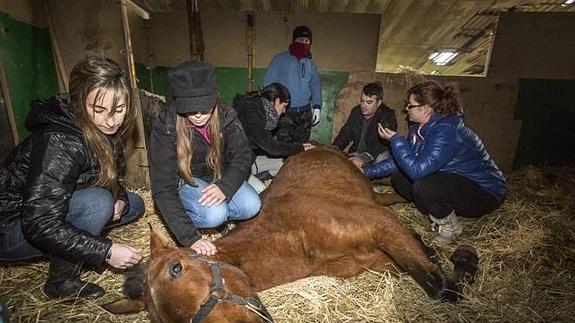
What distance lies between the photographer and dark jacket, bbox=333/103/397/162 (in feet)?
17.7

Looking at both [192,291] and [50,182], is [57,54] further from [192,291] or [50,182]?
[192,291]

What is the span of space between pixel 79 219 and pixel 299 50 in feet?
13.1

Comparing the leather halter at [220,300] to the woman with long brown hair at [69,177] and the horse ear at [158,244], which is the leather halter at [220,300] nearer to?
the horse ear at [158,244]

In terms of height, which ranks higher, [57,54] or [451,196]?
[57,54]

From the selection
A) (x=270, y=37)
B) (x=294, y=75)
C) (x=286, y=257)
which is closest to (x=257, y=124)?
(x=294, y=75)

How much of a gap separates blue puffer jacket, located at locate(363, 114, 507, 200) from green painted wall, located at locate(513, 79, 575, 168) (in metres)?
3.35

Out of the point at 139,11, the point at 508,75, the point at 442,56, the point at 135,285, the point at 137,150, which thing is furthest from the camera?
the point at 442,56

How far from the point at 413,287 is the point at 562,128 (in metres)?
5.38

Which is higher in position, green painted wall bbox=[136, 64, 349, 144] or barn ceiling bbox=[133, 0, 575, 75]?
barn ceiling bbox=[133, 0, 575, 75]

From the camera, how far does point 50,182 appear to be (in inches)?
84.7

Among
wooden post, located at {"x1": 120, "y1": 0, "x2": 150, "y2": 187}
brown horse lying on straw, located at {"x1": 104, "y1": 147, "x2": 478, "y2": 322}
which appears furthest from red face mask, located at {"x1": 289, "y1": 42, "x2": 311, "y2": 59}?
brown horse lying on straw, located at {"x1": 104, "y1": 147, "x2": 478, "y2": 322}

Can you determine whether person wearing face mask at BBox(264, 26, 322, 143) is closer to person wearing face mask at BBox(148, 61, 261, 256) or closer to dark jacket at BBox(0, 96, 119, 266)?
person wearing face mask at BBox(148, 61, 261, 256)

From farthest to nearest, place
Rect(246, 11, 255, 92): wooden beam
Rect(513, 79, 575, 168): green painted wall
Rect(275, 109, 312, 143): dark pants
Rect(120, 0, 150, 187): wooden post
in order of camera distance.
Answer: Rect(246, 11, 255, 92): wooden beam < Rect(513, 79, 575, 168): green painted wall < Rect(275, 109, 312, 143): dark pants < Rect(120, 0, 150, 187): wooden post

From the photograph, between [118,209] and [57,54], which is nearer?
[118,209]
